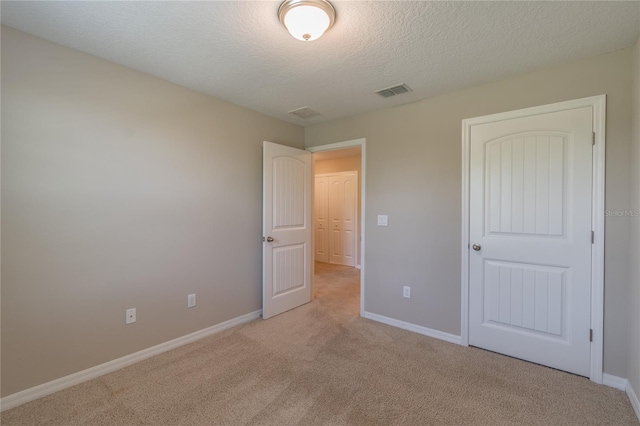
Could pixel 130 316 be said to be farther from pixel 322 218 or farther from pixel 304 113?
pixel 322 218

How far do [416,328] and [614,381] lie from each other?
140 cm

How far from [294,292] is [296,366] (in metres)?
1.32

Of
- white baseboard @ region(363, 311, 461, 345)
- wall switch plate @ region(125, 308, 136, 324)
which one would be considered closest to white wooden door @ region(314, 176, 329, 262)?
white baseboard @ region(363, 311, 461, 345)

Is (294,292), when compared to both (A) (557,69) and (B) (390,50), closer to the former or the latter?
(B) (390,50)

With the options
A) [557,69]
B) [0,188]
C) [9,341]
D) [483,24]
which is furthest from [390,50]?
[9,341]

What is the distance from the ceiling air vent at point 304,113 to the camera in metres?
3.12

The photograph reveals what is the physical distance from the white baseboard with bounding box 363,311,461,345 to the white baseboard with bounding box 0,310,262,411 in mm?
1565

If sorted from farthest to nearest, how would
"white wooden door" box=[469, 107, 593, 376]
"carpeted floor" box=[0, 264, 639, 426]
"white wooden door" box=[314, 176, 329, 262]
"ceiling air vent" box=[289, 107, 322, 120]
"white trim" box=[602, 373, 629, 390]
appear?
"white wooden door" box=[314, 176, 329, 262] < "ceiling air vent" box=[289, 107, 322, 120] < "white wooden door" box=[469, 107, 593, 376] < "white trim" box=[602, 373, 629, 390] < "carpeted floor" box=[0, 264, 639, 426]

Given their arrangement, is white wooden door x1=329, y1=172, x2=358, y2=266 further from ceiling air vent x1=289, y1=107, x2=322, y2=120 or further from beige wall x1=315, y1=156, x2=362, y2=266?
ceiling air vent x1=289, y1=107, x2=322, y2=120

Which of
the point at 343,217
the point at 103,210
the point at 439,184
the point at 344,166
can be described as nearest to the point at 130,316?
the point at 103,210

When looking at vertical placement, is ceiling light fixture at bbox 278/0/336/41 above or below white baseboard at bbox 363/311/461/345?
above

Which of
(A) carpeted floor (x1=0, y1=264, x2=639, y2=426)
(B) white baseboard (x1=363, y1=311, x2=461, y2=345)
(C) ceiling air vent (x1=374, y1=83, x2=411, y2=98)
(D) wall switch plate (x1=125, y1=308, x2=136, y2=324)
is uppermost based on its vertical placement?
(C) ceiling air vent (x1=374, y1=83, x2=411, y2=98)

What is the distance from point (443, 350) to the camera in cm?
249

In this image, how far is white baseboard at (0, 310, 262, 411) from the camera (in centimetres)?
177
